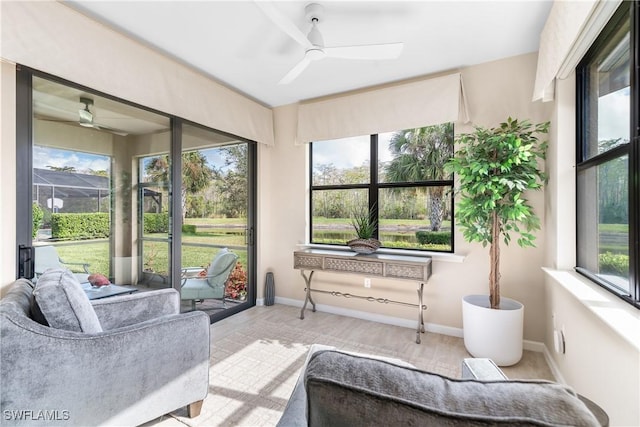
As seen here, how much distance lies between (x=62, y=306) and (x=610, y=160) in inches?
116

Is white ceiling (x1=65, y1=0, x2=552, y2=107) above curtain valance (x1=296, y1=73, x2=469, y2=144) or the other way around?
above

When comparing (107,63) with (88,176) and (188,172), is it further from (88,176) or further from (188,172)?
(188,172)

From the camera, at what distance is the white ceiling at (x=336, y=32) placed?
2.02m

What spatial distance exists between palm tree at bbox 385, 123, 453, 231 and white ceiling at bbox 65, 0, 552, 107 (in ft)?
1.97

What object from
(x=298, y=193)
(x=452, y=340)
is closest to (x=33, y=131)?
(x=298, y=193)

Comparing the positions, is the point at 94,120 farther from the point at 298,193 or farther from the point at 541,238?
the point at 541,238

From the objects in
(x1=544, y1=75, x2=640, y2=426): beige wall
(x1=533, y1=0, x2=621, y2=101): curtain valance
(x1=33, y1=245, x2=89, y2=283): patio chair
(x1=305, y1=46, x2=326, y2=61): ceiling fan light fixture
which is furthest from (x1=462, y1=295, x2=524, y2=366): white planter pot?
(x1=33, y1=245, x2=89, y2=283): patio chair

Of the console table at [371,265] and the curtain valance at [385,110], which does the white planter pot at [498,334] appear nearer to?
the console table at [371,265]

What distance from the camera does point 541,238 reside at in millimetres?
2576

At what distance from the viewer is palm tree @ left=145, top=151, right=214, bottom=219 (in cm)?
275

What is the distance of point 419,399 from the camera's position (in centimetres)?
63

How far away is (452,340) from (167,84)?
3590mm

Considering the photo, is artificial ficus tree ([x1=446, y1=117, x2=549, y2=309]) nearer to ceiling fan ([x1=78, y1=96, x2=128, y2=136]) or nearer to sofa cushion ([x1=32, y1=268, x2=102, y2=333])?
sofa cushion ([x1=32, y1=268, x2=102, y2=333])

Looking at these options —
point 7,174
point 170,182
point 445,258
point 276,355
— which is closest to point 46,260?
point 7,174
